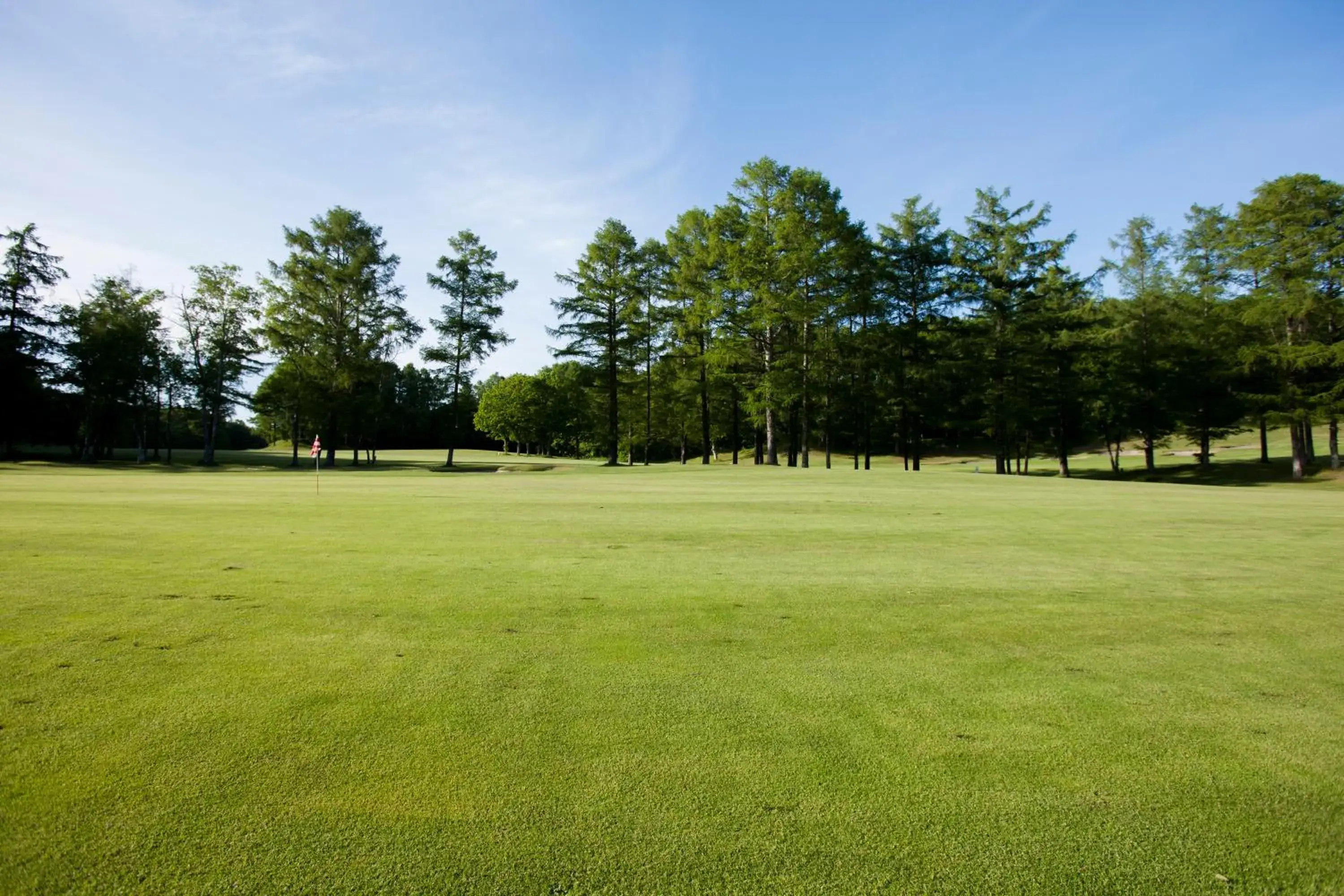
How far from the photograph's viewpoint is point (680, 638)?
464 cm

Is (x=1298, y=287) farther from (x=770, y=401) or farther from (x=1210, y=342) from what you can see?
(x=770, y=401)

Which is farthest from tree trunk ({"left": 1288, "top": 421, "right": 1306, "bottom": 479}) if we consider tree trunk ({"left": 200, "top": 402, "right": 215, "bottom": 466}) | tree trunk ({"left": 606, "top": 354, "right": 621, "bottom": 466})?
tree trunk ({"left": 200, "top": 402, "right": 215, "bottom": 466})

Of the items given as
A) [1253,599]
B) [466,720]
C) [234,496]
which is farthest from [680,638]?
[234,496]

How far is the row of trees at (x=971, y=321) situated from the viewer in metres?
32.8

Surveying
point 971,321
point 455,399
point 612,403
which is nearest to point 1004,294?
point 971,321

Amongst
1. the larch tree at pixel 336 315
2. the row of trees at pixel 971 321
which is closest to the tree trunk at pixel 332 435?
the larch tree at pixel 336 315

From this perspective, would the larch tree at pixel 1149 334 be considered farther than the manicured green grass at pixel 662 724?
Yes

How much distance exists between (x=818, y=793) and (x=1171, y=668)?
9.52 ft

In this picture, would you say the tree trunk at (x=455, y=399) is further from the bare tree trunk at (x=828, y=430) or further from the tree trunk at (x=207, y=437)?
the bare tree trunk at (x=828, y=430)

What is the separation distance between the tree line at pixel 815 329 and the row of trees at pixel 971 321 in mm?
141

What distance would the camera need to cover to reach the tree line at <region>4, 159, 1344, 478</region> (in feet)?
109

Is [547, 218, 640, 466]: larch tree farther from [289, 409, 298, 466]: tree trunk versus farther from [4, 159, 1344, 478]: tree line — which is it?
[289, 409, 298, 466]: tree trunk

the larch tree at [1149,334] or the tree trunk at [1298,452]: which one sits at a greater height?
the larch tree at [1149,334]

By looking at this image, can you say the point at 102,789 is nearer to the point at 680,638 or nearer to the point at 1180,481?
the point at 680,638
